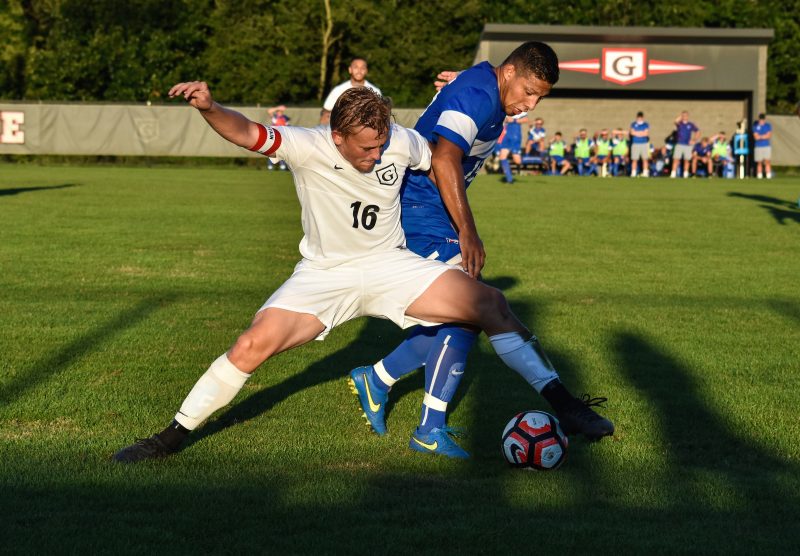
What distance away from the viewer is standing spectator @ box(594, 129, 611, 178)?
124 feet

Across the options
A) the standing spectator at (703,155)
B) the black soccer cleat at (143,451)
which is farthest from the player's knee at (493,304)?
the standing spectator at (703,155)

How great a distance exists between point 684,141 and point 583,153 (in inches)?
134

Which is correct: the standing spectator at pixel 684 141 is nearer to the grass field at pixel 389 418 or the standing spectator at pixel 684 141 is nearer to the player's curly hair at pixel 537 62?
the grass field at pixel 389 418

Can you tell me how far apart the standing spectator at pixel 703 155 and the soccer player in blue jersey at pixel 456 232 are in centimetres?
3371

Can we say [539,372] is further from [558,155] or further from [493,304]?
[558,155]

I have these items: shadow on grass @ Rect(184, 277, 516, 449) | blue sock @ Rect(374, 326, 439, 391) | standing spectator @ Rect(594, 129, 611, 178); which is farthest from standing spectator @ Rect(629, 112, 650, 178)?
blue sock @ Rect(374, 326, 439, 391)

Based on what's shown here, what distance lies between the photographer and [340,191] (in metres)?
5.07

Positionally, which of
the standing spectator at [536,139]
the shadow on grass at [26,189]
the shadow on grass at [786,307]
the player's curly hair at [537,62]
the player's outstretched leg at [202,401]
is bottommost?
the standing spectator at [536,139]

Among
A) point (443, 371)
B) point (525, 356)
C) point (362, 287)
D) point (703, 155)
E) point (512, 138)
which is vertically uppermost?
point (362, 287)

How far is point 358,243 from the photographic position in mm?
→ 5168

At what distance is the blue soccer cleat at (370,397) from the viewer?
5.56 meters

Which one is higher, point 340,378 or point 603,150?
point 340,378

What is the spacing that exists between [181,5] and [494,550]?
5161 cm

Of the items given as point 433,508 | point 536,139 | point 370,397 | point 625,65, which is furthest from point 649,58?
point 433,508
